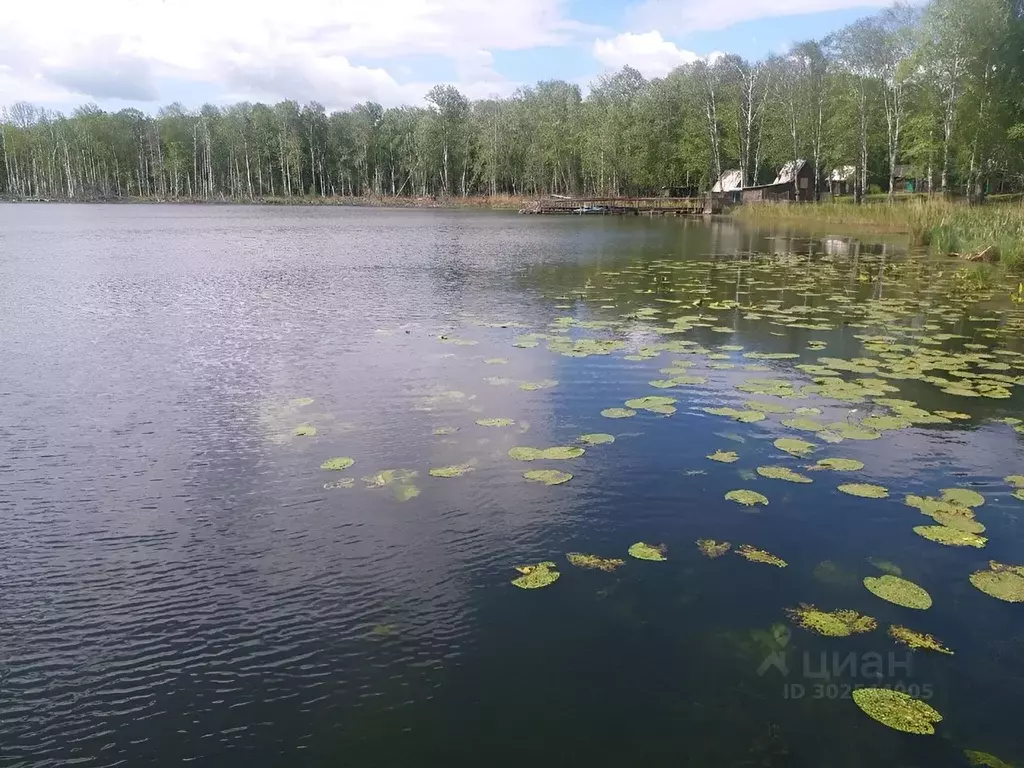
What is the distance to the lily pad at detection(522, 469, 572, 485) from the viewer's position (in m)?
6.03

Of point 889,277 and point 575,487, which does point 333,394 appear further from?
point 889,277

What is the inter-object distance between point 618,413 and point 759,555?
3.09 m

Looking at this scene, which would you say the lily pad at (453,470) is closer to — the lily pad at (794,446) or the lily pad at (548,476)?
the lily pad at (548,476)

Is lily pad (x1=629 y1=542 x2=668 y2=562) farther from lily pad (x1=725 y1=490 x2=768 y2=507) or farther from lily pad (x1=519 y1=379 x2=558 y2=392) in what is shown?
lily pad (x1=519 y1=379 x2=558 y2=392)

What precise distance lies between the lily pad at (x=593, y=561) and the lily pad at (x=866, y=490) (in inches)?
91.0

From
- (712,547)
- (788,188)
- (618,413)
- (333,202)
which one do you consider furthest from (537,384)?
(333,202)

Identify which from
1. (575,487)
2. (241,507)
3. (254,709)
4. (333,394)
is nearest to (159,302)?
(333,394)

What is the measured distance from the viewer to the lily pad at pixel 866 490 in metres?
5.76

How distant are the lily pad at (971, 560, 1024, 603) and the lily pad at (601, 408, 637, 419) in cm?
367

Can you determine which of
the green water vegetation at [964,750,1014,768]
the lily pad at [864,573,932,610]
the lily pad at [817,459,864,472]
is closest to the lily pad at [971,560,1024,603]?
the lily pad at [864,573,932,610]

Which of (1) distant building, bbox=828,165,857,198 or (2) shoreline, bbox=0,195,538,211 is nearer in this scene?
(1) distant building, bbox=828,165,857,198

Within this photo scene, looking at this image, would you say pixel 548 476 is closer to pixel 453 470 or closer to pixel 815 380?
pixel 453 470

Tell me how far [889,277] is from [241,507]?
1842cm

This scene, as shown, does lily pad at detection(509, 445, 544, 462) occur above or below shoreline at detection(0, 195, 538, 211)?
below
